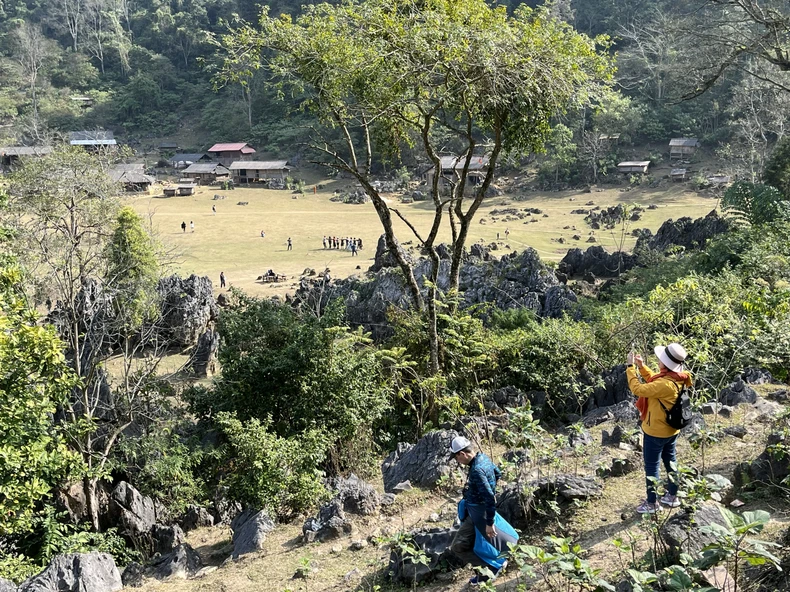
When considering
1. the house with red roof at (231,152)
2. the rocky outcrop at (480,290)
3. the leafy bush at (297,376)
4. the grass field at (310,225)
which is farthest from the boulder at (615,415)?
the house with red roof at (231,152)

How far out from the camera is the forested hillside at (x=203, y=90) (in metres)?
53.2

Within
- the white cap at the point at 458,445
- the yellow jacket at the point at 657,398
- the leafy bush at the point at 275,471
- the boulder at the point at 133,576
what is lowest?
the boulder at the point at 133,576

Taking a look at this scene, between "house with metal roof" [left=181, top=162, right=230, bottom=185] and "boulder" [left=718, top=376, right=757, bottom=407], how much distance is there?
198 ft

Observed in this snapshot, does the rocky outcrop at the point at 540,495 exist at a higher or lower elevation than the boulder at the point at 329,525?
higher

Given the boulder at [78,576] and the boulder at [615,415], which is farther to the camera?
the boulder at [615,415]

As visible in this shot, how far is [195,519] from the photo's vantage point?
10.0m

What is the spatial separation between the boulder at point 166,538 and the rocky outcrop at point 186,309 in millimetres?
14214

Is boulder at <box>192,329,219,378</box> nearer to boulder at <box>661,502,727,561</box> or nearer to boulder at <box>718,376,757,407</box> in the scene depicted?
boulder at <box>718,376,757,407</box>

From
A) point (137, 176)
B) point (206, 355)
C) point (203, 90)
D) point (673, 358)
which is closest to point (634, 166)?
point (137, 176)

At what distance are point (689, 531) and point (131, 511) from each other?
8.43 metres

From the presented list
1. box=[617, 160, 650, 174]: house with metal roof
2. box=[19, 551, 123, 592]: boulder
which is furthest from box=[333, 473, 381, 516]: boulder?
box=[617, 160, 650, 174]: house with metal roof

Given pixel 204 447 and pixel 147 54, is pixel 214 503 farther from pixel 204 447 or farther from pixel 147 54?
pixel 147 54

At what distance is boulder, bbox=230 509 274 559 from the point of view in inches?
298

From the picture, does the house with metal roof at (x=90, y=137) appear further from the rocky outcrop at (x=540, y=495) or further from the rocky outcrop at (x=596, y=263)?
the rocky outcrop at (x=540, y=495)
